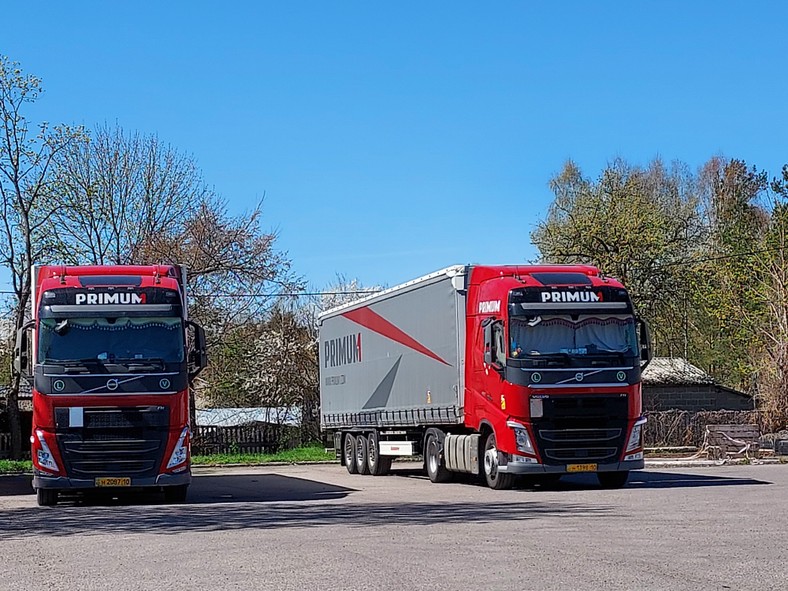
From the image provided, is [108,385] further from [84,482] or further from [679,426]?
[679,426]

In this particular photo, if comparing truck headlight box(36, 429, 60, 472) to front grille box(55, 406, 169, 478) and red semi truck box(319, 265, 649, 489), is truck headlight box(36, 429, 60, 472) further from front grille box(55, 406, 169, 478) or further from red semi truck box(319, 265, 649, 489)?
red semi truck box(319, 265, 649, 489)

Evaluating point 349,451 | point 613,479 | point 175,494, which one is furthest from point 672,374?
point 175,494

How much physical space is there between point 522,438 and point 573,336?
2.05m

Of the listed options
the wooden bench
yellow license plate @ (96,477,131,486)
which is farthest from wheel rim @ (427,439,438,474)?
the wooden bench

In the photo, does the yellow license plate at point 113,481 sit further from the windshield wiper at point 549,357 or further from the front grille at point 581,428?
the windshield wiper at point 549,357

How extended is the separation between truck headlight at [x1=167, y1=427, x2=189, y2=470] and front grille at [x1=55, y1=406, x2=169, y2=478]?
0.66 feet

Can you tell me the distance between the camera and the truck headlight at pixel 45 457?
19.4 m

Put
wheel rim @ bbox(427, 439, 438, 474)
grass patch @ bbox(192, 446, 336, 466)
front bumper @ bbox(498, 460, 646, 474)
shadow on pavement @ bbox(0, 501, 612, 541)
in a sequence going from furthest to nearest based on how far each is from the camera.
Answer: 1. grass patch @ bbox(192, 446, 336, 466)
2. wheel rim @ bbox(427, 439, 438, 474)
3. front bumper @ bbox(498, 460, 646, 474)
4. shadow on pavement @ bbox(0, 501, 612, 541)

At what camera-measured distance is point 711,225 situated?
65.1 metres

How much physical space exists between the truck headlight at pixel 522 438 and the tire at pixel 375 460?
7939 millimetres

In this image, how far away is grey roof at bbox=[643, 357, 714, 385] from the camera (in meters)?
48.2

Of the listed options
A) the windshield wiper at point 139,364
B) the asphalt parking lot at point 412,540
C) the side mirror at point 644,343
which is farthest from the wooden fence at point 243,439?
the side mirror at point 644,343

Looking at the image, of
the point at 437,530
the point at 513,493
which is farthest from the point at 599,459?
the point at 437,530

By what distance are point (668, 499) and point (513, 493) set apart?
10.3 ft
